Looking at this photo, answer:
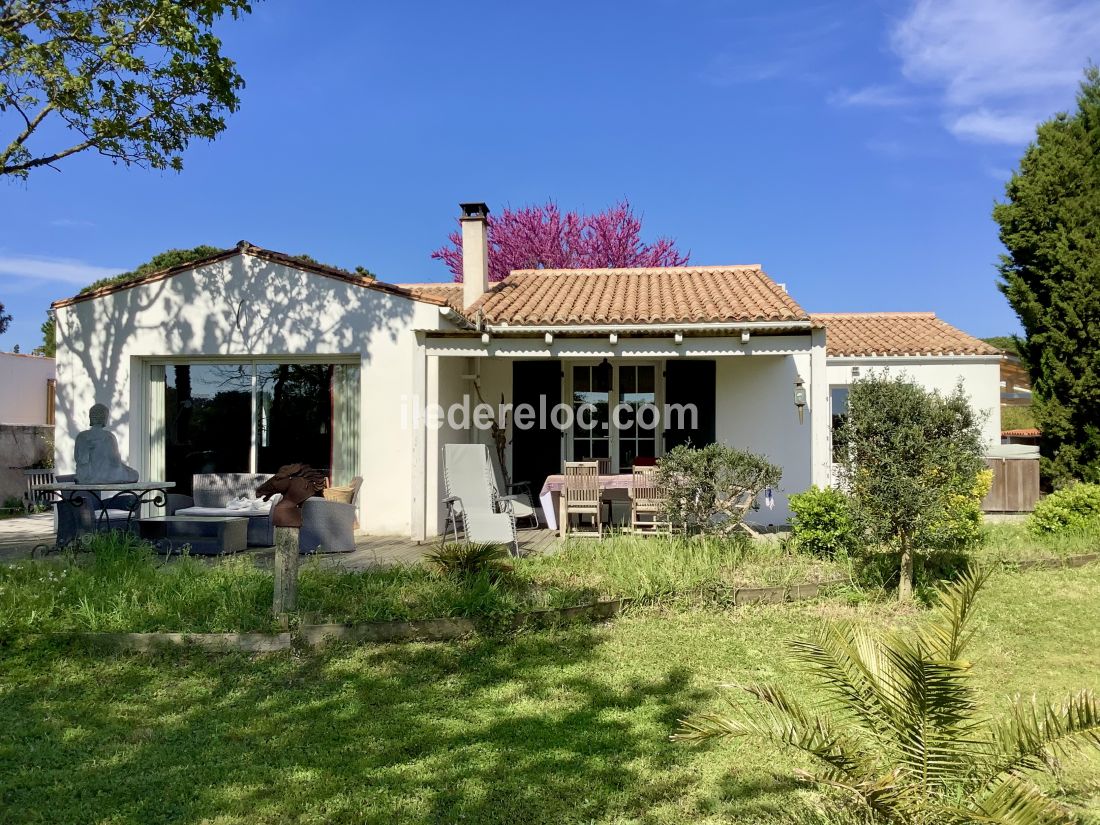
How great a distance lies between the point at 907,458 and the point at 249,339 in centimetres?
887

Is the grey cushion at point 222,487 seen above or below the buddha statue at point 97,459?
below

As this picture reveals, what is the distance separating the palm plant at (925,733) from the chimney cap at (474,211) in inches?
470

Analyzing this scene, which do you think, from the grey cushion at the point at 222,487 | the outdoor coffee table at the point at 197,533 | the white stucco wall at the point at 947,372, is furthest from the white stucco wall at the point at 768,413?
the white stucco wall at the point at 947,372

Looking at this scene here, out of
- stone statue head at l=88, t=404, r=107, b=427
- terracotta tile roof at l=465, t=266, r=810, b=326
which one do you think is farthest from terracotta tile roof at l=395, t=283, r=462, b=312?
stone statue head at l=88, t=404, r=107, b=427

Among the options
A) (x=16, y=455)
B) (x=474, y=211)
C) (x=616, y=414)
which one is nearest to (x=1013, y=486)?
(x=616, y=414)

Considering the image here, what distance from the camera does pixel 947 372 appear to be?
53.6ft

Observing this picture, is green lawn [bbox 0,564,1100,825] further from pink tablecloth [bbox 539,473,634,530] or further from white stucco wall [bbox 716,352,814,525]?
white stucco wall [bbox 716,352,814,525]

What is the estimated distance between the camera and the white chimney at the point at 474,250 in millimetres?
13711

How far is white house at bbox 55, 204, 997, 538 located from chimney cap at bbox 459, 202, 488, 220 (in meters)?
2.25

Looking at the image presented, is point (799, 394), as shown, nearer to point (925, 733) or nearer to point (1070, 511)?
point (1070, 511)

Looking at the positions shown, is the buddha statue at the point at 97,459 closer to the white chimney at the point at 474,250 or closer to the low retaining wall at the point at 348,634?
the low retaining wall at the point at 348,634

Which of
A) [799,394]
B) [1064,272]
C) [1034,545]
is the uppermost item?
[1064,272]

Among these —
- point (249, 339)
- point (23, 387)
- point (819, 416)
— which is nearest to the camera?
point (819, 416)

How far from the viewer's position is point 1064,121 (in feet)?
45.8
